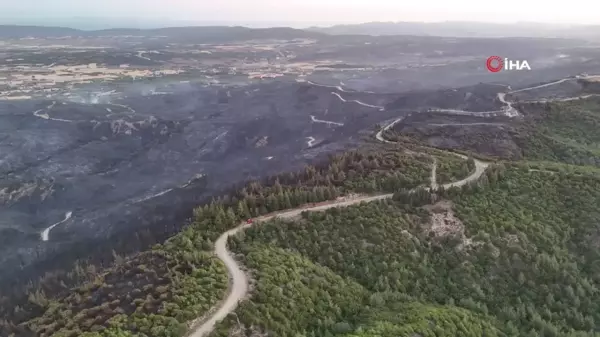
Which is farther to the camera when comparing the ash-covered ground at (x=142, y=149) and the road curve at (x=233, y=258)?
the ash-covered ground at (x=142, y=149)

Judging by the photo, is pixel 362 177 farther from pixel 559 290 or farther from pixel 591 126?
pixel 591 126

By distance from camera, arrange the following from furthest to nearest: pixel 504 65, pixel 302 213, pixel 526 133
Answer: pixel 504 65
pixel 526 133
pixel 302 213

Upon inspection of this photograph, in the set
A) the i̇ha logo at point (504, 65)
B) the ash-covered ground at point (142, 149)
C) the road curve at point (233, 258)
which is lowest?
the ash-covered ground at point (142, 149)

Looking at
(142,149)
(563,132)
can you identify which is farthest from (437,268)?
(142,149)

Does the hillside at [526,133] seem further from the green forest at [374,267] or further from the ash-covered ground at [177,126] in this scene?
the green forest at [374,267]

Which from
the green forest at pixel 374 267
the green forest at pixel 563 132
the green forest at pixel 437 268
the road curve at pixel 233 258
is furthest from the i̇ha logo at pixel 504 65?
the green forest at pixel 437 268

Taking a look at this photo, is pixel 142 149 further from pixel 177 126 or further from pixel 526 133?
pixel 526 133

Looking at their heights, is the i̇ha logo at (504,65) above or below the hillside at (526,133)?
above

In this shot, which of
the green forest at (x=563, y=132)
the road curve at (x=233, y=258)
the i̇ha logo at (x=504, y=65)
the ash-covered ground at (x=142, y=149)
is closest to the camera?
the road curve at (x=233, y=258)
